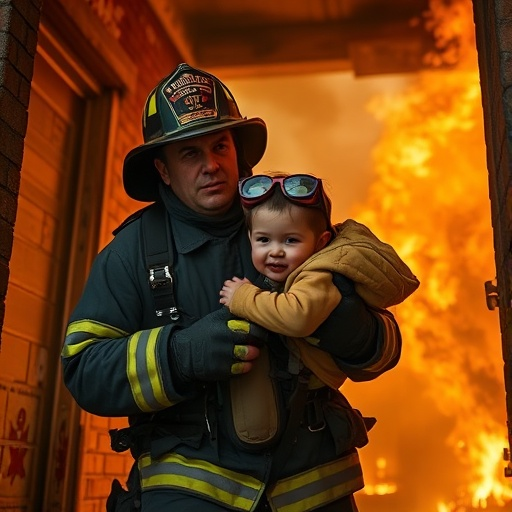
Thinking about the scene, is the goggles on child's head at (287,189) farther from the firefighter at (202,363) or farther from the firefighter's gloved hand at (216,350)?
the firefighter's gloved hand at (216,350)

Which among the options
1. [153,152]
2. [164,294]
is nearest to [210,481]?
[164,294]

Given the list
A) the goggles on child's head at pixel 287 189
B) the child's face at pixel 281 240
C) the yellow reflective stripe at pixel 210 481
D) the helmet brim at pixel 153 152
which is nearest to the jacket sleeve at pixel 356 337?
the child's face at pixel 281 240

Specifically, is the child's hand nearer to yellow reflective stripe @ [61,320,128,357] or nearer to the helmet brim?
yellow reflective stripe @ [61,320,128,357]

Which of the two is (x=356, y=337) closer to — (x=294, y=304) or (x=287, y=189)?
(x=294, y=304)

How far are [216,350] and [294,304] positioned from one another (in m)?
0.24

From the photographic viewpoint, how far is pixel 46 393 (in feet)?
13.2

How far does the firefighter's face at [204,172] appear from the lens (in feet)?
7.49

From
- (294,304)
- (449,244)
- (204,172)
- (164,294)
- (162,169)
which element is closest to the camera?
(294,304)

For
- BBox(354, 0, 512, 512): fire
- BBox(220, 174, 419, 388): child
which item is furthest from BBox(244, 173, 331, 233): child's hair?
BBox(354, 0, 512, 512): fire

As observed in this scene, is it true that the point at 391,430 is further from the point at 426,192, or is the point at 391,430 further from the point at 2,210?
the point at 2,210

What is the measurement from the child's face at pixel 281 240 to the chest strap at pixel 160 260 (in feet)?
0.91

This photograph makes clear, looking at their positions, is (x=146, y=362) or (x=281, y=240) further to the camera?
(x=281, y=240)

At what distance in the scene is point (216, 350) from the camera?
6.14 ft

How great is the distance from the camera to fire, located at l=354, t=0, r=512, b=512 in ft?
20.9
